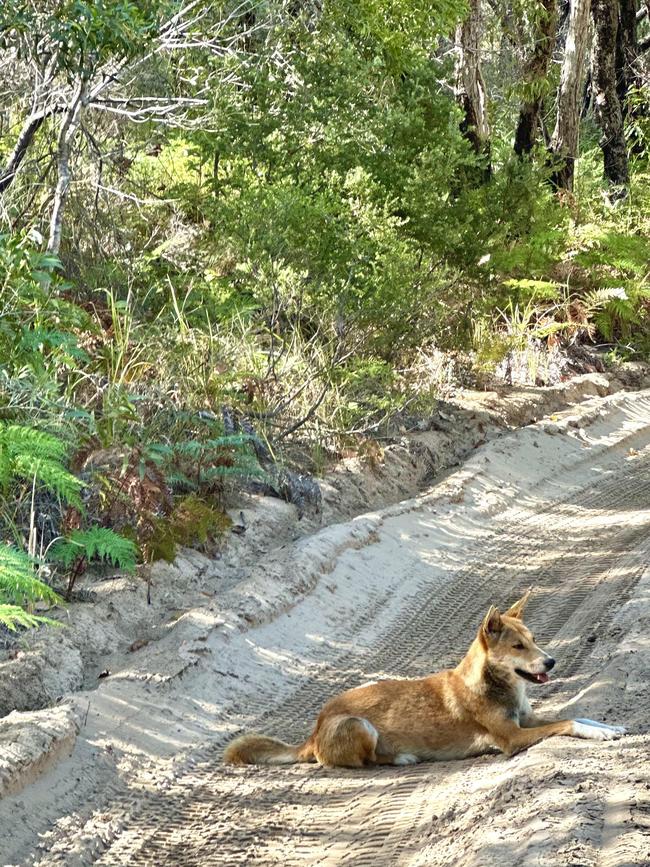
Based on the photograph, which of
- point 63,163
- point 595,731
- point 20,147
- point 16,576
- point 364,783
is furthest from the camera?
point 20,147

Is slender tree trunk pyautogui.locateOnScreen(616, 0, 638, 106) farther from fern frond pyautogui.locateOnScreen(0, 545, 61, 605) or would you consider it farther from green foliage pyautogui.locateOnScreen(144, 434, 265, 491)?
fern frond pyautogui.locateOnScreen(0, 545, 61, 605)

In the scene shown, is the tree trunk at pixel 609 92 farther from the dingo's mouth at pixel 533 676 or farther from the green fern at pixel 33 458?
the dingo's mouth at pixel 533 676

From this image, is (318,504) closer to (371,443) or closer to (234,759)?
(371,443)

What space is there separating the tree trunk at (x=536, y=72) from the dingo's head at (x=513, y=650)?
16.6m

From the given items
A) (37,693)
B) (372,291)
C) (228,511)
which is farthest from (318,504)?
(37,693)

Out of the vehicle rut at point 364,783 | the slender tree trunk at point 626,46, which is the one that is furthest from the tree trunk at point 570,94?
the vehicle rut at point 364,783

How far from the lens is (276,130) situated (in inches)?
562

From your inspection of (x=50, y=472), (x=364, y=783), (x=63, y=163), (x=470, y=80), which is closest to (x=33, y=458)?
(x=50, y=472)

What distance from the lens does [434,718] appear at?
19.7 ft

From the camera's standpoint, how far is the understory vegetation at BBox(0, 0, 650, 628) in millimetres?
8711

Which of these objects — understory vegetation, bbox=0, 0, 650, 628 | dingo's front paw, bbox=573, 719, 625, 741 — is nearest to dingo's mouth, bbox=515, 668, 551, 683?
→ dingo's front paw, bbox=573, 719, 625, 741

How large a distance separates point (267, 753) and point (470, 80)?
1634cm

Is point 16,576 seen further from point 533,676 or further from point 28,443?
point 533,676

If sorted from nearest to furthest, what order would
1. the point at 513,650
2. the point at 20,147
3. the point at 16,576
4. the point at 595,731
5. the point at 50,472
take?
the point at 595,731, the point at 16,576, the point at 513,650, the point at 50,472, the point at 20,147
